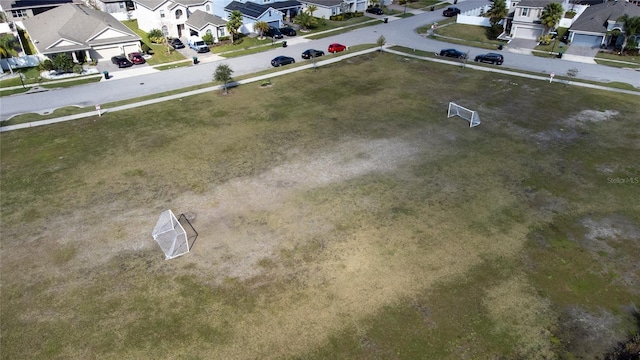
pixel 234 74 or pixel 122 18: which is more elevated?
pixel 122 18

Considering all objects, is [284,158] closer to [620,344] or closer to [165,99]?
[165,99]

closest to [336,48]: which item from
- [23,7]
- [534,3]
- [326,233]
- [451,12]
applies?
[534,3]

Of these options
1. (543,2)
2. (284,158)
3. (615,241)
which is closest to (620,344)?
(615,241)

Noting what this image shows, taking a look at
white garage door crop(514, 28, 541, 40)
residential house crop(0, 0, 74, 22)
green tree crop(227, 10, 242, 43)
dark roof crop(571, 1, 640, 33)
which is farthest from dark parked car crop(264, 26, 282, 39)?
dark roof crop(571, 1, 640, 33)

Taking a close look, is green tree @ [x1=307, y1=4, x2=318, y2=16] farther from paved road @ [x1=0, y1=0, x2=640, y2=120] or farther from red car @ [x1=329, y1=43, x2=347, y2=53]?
red car @ [x1=329, y1=43, x2=347, y2=53]

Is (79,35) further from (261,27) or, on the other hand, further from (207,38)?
(261,27)

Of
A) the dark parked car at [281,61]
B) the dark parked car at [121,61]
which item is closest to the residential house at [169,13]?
the dark parked car at [121,61]

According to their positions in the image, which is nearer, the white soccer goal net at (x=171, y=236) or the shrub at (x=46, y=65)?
the white soccer goal net at (x=171, y=236)

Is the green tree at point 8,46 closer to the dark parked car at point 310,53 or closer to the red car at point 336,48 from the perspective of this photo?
the dark parked car at point 310,53
